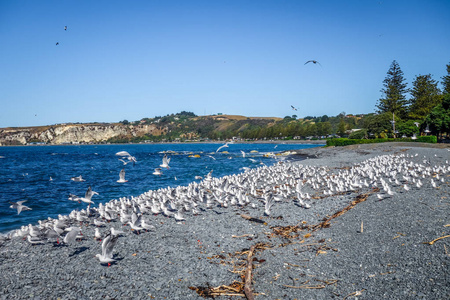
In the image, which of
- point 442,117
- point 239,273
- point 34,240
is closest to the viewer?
point 239,273

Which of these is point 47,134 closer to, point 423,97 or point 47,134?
point 47,134

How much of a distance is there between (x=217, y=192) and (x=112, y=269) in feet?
24.9

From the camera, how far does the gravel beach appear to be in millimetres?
5496

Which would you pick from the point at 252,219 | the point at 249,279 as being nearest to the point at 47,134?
the point at 252,219

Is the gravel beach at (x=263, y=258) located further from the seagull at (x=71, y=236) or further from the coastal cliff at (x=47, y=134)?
the coastal cliff at (x=47, y=134)

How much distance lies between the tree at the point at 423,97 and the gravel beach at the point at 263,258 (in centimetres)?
6739

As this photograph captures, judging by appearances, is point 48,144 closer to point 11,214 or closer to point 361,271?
point 11,214

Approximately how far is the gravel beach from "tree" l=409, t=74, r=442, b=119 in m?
67.4

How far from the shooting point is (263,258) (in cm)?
700

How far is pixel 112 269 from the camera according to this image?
21.4 feet

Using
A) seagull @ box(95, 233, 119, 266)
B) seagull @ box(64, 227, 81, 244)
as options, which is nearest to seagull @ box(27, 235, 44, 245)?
seagull @ box(64, 227, 81, 244)

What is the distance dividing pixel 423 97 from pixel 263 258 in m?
76.3

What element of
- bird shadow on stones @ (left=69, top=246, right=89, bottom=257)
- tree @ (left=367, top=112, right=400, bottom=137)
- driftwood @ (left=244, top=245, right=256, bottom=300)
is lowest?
bird shadow on stones @ (left=69, top=246, right=89, bottom=257)

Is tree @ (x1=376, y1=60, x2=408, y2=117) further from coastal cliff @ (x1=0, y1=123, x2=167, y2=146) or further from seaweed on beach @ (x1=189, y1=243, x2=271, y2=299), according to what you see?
coastal cliff @ (x1=0, y1=123, x2=167, y2=146)
